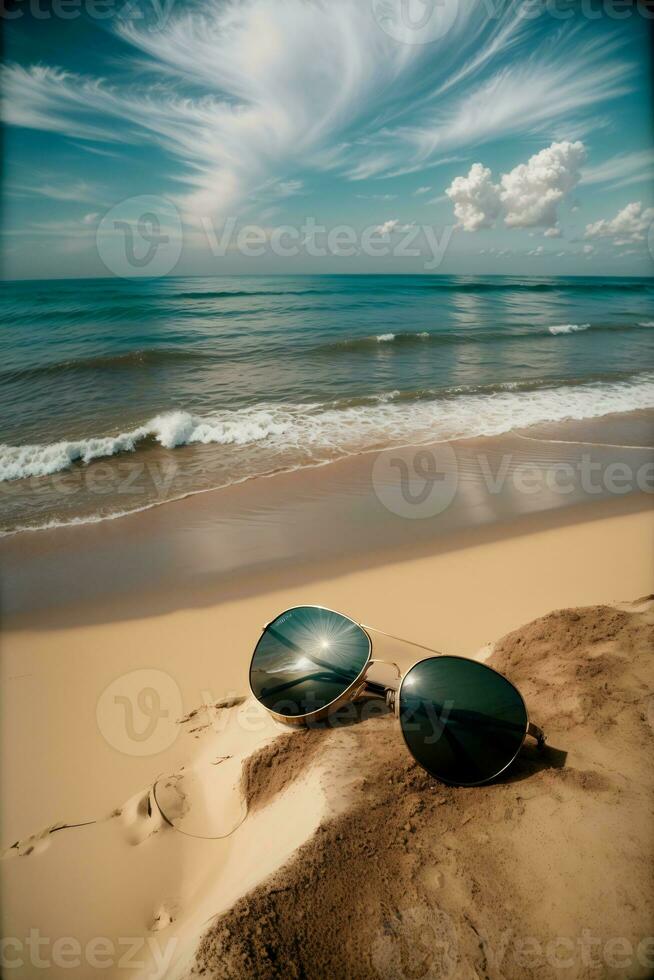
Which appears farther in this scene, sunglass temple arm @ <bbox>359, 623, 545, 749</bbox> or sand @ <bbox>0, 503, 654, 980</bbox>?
sunglass temple arm @ <bbox>359, 623, 545, 749</bbox>

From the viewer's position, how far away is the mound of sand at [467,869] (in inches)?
48.4

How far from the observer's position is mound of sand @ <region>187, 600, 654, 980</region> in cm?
123

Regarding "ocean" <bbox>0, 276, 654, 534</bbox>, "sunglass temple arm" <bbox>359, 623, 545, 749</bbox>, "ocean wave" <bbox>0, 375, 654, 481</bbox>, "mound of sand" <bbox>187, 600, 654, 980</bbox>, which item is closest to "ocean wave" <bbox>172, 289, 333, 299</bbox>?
"ocean" <bbox>0, 276, 654, 534</bbox>

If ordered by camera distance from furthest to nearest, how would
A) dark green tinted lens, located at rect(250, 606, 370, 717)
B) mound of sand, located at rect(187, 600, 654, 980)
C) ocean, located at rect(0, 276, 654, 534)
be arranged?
1. ocean, located at rect(0, 276, 654, 534)
2. dark green tinted lens, located at rect(250, 606, 370, 717)
3. mound of sand, located at rect(187, 600, 654, 980)

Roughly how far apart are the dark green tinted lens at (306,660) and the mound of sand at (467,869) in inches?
11.0

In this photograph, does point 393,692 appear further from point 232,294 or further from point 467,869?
point 232,294

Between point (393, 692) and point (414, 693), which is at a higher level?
point (414, 693)

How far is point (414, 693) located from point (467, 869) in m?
0.73

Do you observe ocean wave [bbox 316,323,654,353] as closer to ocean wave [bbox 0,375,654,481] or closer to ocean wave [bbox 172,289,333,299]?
ocean wave [bbox 0,375,654,481]

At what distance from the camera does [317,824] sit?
1.60 metres

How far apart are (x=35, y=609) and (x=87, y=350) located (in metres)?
14.8

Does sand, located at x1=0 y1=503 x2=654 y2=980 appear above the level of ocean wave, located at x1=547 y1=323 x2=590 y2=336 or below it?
below

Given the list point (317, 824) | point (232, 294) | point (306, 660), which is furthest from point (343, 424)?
point (232, 294)

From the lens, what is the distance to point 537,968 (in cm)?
120
